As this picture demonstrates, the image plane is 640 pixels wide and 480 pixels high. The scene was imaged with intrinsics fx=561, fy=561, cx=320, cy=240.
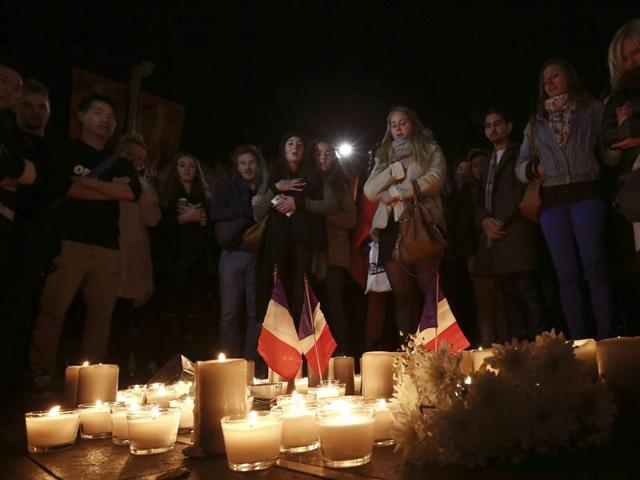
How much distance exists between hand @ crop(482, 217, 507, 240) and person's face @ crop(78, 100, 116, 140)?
3151 mm

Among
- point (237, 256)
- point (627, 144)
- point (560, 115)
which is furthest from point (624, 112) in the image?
point (237, 256)

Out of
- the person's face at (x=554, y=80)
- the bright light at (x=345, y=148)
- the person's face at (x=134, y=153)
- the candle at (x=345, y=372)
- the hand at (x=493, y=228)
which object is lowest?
the candle at (x=345, y=372)

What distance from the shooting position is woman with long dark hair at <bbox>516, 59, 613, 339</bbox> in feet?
12.3

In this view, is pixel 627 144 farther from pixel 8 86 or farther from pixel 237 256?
pixel 8 86

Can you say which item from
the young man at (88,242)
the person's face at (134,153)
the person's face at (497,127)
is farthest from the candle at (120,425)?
the person's face at (497,127)

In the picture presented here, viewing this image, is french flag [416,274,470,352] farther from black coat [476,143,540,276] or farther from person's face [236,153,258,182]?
person's face [236,153,258,182]

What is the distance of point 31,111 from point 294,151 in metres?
2.18

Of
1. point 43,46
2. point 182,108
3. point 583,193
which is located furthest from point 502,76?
point 43,46

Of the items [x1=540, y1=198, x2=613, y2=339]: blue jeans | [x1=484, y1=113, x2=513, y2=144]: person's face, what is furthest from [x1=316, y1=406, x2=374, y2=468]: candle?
[x1=484, y1=113, x2=513, y2=144]: person's face

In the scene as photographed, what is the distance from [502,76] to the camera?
7.21m

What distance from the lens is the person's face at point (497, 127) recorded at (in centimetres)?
480

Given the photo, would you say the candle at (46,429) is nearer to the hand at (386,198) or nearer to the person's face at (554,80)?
the hand at (386,198)

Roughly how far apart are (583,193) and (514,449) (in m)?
2.77

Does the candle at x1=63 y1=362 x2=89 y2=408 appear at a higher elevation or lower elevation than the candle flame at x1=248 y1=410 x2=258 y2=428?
higher
